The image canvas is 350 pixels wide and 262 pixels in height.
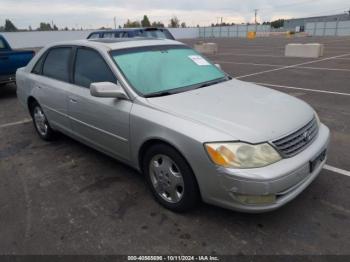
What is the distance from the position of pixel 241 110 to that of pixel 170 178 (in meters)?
0.92

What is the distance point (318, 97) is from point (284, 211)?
5150 millimetres

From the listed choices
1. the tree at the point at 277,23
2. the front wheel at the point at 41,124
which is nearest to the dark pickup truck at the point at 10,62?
the front wheel at the point at 41,124

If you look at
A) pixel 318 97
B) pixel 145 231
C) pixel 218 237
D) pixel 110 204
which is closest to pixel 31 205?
pixel 110 204

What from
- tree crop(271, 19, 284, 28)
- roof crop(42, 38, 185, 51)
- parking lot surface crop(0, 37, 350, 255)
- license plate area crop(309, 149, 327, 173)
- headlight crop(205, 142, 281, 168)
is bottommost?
parking lot surface crop(0, 37, 350, 255)

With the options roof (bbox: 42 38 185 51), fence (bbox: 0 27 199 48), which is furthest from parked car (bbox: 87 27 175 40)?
fence (bbox: 0 27 199 48)

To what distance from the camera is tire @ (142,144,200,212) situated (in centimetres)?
271

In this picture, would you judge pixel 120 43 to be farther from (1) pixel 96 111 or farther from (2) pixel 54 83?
(2) pixel 54 83

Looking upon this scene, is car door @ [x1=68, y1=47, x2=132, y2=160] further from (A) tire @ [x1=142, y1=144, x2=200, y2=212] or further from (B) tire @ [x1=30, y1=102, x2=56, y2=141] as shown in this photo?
(B) tire @ [x1=30, y1=102, x2=56, y2=141]

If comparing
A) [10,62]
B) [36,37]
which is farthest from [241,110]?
[36,37]

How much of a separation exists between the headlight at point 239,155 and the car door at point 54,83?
241 cm

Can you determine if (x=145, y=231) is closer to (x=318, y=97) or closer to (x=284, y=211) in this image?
(x=284, y=211)

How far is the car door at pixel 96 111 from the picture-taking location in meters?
3.24

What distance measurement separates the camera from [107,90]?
3094mm

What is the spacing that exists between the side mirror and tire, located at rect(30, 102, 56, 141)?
206cm
